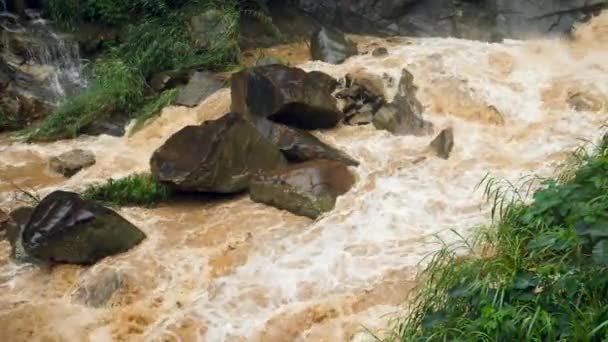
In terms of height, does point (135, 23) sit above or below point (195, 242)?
above

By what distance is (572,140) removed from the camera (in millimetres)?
8008

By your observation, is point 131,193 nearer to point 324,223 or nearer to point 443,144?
point 324,223

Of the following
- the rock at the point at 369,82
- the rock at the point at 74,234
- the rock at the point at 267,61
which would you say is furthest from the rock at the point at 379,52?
the rock at the point at 74,234

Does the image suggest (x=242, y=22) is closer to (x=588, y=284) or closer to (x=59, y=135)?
(x=59, y=135)

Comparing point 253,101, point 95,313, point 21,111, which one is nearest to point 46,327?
point 95,313

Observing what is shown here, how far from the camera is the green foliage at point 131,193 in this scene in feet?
24.1

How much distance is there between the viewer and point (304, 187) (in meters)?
6.98

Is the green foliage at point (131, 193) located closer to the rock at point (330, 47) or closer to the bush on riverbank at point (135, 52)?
the bush on riverbank at point (135, 52)

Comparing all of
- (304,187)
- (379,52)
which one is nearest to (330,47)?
(379,52)

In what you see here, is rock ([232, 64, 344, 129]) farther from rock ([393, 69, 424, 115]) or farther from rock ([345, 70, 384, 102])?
rock ([393, 69, 424, 115])

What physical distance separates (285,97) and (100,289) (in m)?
3.51

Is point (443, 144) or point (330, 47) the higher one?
point (330, 47)

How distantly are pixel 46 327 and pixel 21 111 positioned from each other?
18.7ft

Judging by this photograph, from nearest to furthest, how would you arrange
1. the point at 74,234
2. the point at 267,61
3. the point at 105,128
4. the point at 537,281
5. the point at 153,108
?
the point at 537,281 < the point at 74,234 < the point at 105,128 < the point at 153,108 < the point at 267,61
